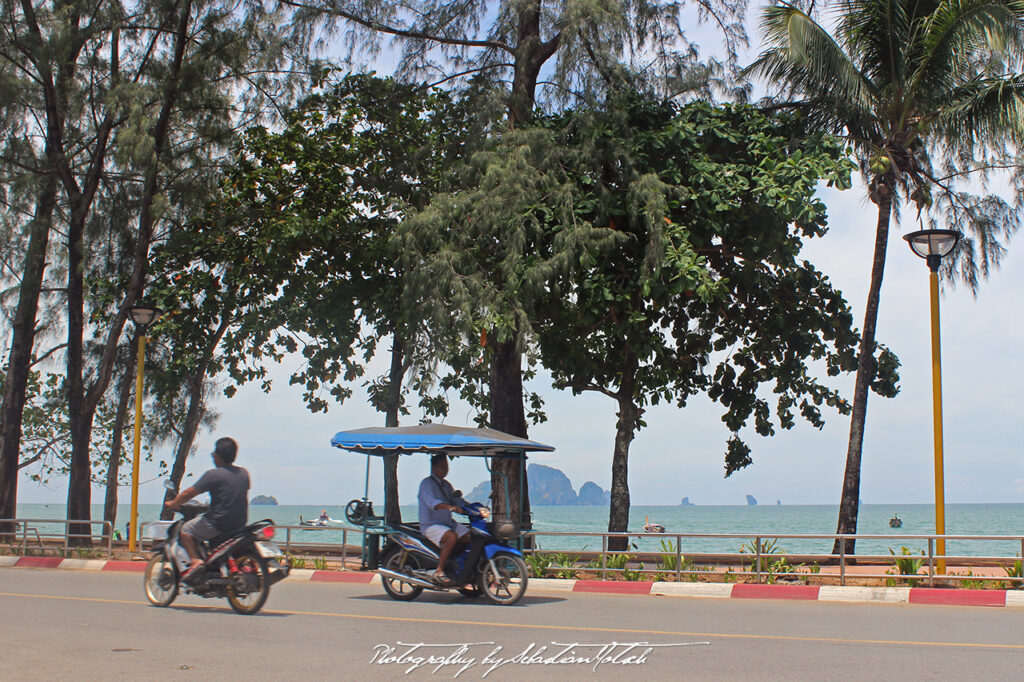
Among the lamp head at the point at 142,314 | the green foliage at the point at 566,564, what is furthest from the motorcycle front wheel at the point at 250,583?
the lamp head at the point at 142,314

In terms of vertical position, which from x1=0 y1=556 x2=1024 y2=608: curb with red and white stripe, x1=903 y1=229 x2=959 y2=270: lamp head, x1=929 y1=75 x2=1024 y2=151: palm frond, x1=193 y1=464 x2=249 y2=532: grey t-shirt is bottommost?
x1=0 y1=556 x2=1024 y2=608: curb with red and white stripe

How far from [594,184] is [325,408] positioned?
29.8ft

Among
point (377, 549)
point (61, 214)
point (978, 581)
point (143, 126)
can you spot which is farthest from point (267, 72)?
point (978, 581)

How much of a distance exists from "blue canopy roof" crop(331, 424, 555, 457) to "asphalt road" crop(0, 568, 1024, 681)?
211 cm

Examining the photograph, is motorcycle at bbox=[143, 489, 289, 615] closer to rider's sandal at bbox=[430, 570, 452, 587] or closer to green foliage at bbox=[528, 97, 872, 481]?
rider's sandal at bbox=[430, 570, 452, 587]

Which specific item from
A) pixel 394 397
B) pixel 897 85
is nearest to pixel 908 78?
pixel 897 85

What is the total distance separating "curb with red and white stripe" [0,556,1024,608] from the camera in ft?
44.1

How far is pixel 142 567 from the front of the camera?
1888 centimetres

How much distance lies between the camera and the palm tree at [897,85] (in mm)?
19391

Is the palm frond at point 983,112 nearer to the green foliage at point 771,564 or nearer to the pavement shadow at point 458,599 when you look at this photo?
the green foliage at point 771,564

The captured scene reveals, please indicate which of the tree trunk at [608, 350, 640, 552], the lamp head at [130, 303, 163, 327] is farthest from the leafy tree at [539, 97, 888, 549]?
the lamp head at [130, 303, 163, 327]

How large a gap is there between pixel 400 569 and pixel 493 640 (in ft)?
13.8

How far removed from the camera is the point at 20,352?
86.2 ft

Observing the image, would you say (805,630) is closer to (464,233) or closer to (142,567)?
(464,233)
